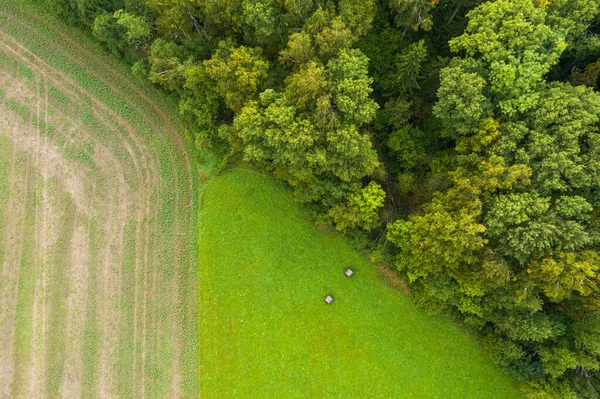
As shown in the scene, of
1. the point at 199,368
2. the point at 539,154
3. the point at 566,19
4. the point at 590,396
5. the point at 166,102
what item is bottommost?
the point at 199,368

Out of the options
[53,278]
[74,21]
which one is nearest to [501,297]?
[53,278]

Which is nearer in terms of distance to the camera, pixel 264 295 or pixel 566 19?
pixel 566 19

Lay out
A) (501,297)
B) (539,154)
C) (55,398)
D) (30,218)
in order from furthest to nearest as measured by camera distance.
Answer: (30,218), (55,398), (501,297), (539,154)

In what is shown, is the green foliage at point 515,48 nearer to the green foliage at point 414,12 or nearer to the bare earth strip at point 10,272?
the green foliage at point 414,12

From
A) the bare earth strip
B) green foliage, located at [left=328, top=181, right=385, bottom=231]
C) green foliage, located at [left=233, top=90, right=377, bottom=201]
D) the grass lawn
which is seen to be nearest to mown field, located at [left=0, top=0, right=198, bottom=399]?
the bare earth strip

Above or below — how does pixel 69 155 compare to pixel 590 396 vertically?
below

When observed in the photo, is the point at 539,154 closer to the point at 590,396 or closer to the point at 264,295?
the point at 590,396
